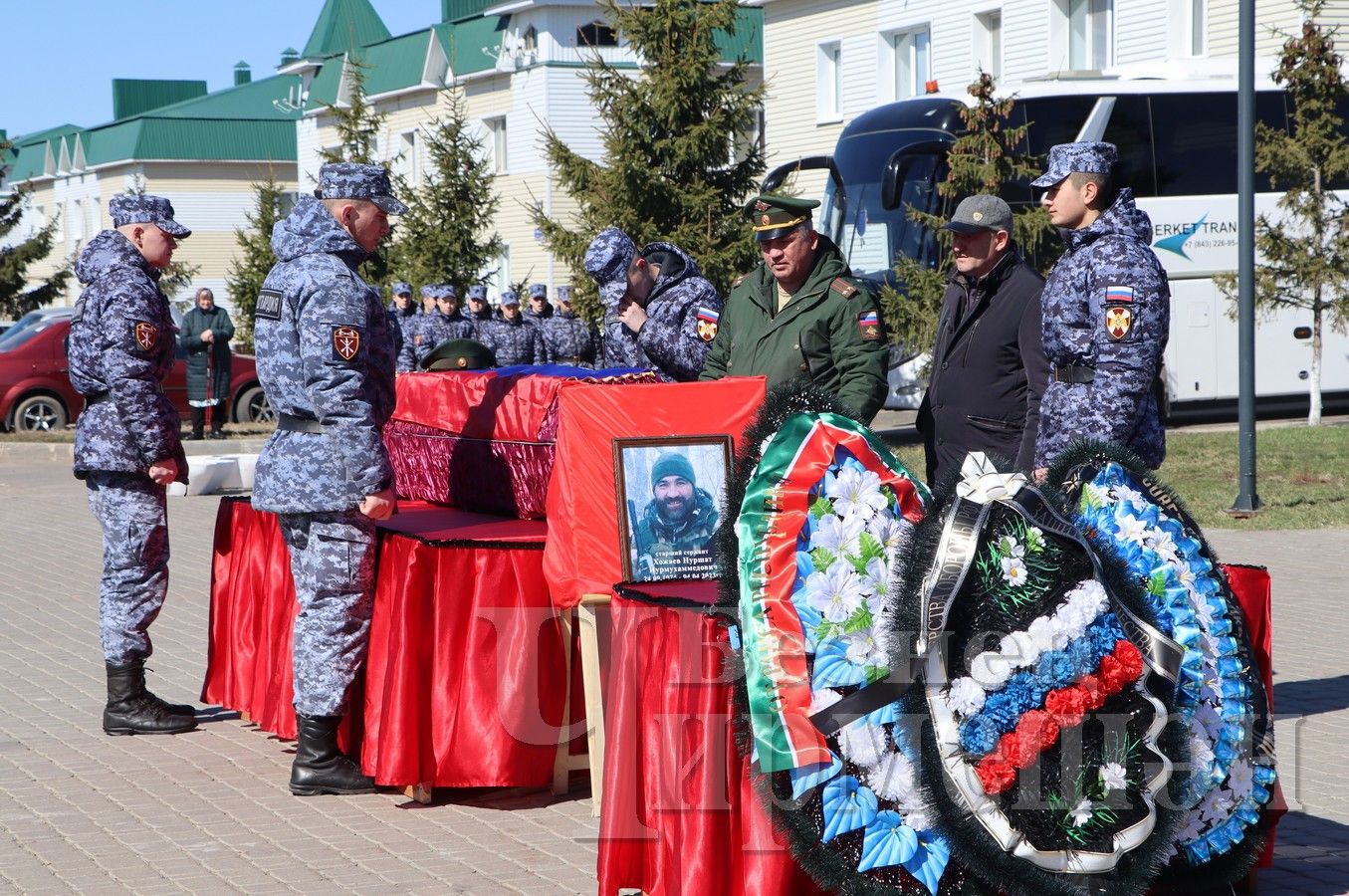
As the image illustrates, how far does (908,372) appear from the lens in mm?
20438

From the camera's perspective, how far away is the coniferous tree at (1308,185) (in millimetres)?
18734

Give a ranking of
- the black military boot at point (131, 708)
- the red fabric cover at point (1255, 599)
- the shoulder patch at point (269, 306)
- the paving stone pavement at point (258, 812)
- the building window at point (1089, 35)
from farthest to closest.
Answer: the building window at point (1089, 35) → the black military boot at point (131, 708) → the shoulder patch at point (269, 306) → the paving stone pavement at point (258, 812) → the red fabric cover at point (1255, 599)

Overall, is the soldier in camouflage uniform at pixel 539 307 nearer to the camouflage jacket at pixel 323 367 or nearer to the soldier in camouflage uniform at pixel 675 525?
the camouflage jacket at pixel 323 367

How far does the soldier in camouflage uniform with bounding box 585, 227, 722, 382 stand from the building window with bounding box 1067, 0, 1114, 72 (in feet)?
75.5

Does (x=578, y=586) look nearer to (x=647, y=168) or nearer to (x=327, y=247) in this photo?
(x=327, y=247)

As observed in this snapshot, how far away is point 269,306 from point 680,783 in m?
2.61

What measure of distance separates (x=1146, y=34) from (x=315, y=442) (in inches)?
927

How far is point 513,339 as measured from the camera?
2156 cm

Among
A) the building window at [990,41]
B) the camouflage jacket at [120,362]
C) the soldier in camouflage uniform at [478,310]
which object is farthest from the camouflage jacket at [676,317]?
the building window at [990,41]

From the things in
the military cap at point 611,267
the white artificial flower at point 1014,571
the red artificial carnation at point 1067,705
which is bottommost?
the red artificial carnation at point 1067,705

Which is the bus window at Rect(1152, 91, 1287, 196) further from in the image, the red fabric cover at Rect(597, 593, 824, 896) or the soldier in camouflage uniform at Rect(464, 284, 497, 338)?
the red fabric cover at Rect(597, 593, 824, 896)

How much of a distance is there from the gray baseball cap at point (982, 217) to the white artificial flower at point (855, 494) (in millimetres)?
1928

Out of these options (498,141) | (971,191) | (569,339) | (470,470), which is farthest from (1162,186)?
(498,141)

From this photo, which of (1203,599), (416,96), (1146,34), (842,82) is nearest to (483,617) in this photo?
(1203,599)
